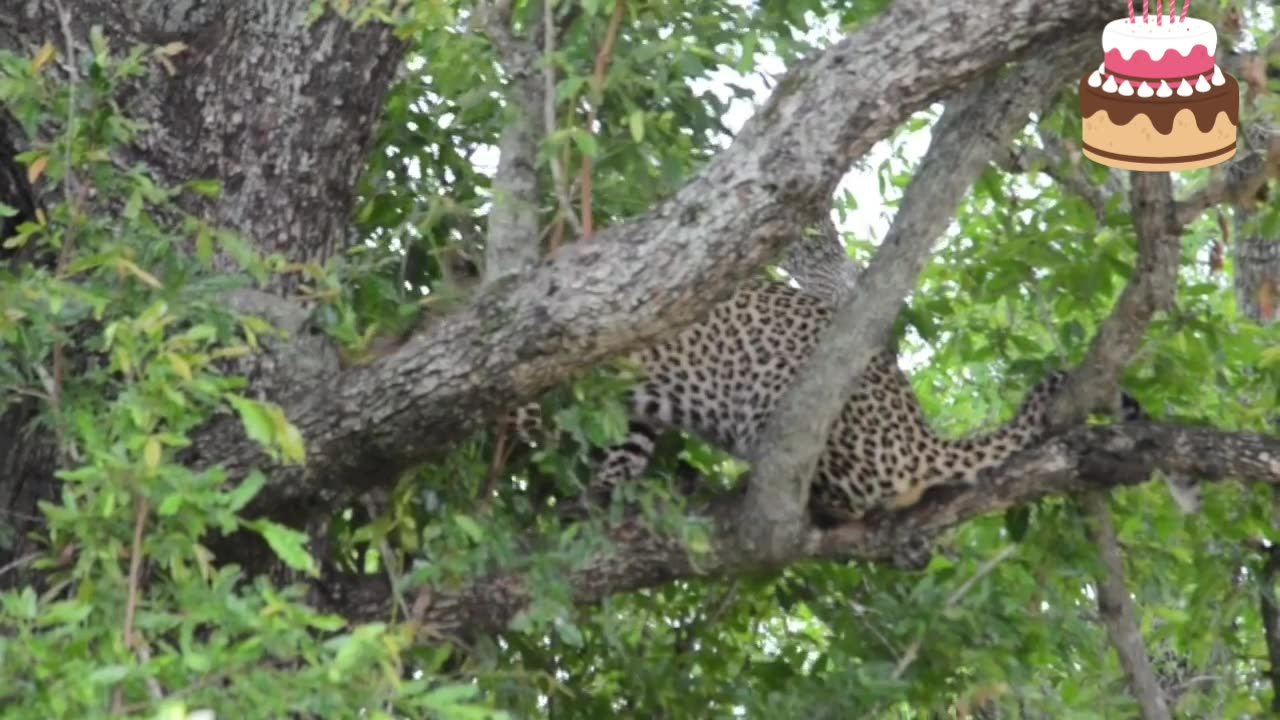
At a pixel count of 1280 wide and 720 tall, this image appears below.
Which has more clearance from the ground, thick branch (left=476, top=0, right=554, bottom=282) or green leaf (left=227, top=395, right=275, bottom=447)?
thick branch (left=476, top=0, right=554, bottom=282)

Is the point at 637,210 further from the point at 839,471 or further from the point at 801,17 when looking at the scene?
the point at 839,471

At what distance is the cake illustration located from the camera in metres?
3.52

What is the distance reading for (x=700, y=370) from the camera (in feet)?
23.6

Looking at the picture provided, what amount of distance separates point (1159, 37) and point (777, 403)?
9.23ft

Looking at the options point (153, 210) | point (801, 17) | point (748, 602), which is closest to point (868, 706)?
point (748, 602)

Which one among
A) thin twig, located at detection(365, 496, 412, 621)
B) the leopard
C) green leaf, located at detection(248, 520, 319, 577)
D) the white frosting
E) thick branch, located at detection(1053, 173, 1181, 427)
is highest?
the white frosting

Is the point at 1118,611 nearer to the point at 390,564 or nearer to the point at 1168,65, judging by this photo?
the point at 390,564

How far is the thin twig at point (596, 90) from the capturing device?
4691 millimetres

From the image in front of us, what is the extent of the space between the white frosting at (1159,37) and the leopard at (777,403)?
2556 mm

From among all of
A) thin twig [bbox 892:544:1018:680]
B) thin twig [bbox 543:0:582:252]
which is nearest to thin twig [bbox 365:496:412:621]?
thin twig [bbox 543:0:582:252]

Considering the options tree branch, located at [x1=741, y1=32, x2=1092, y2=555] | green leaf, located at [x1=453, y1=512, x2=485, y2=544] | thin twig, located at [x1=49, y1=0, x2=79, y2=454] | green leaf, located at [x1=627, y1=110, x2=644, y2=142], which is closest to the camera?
thin twig, located at [x1=49, y1=0, x2=79, y2=454]

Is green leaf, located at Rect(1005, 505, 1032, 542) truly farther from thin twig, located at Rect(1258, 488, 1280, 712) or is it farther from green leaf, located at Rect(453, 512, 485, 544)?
green leaf, located at Rect(453, 512, 485, 544)

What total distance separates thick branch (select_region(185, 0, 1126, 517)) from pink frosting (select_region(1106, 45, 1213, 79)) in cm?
109

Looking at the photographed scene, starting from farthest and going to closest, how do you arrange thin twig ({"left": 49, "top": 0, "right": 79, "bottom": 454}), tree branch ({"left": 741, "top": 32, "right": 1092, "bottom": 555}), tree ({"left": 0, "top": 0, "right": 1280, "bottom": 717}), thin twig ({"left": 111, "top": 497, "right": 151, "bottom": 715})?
tree branch ({"left": 741, "top": 32, "right": 1092, "bottom": 555})
thin twig ({"left": 49, "top": 0, "right": 79, "bottom": 454})
tree ({"left": 0, "top": 0, "right": 1280, "bottom": 717})
thin twig ({"left": 111, "top": 497, "right": 151, "bottom": 715})
